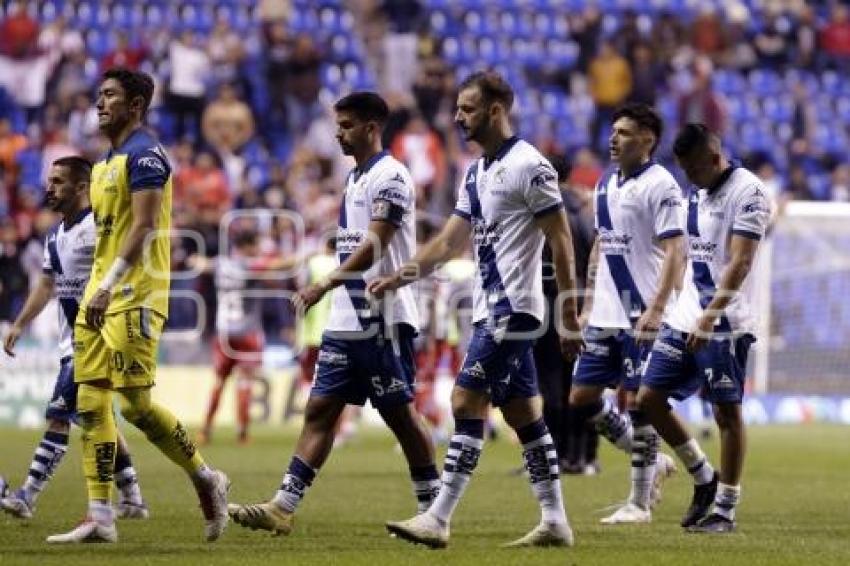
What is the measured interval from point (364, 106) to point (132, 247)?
1.77 metres

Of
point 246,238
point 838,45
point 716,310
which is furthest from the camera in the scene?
point 838,45

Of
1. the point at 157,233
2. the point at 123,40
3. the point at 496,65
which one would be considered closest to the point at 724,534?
the point at 157,233

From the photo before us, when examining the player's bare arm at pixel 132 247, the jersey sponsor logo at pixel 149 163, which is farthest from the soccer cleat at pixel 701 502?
the jersey sponsor logo at pixel 149 163

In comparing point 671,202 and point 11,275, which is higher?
point 671,202

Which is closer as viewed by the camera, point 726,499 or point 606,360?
point 726,499

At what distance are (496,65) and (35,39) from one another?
26.1 ft

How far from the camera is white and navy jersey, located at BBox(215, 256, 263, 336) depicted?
22.9 m

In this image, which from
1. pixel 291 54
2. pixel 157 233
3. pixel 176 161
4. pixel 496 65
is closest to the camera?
pixel 157 233

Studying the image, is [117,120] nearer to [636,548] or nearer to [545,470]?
Result: [545,470]

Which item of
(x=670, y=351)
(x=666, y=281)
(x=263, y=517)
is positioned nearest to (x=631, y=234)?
(x=666, y=281)

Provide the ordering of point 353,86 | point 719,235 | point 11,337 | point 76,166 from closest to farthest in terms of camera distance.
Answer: point 719,235 → point 76,166 → point 11,337 → point 353,86

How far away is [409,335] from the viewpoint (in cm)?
1043

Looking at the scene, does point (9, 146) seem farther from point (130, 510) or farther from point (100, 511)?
point (100, 511)

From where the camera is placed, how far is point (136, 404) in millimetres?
9562
